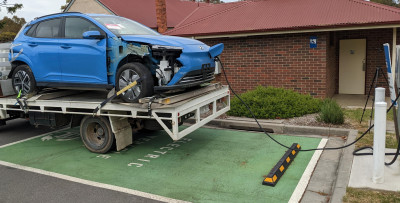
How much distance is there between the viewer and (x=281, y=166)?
5488 millimetres

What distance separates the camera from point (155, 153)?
21.8 feet

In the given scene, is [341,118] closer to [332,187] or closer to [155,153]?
[332,187]

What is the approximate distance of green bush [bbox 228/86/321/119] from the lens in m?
8.76

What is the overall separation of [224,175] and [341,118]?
3796mm

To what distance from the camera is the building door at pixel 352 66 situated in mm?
12359

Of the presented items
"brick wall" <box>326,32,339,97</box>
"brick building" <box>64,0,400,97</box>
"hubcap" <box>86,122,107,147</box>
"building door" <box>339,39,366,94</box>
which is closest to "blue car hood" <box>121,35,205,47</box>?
"hubcap" <box>86,122,107,147</box>

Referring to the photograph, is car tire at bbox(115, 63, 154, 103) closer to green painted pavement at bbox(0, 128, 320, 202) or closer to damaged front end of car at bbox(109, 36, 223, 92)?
damaged front end of car at bbox(109, 36, 223, 92)

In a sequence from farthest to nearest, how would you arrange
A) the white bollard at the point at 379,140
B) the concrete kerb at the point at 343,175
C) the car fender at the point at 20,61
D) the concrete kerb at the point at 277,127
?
the concrete kerb at the point at 277,127
the car fender at the point at 20,61
the white bollard at the point at 379,140
the concrete kerb at the point at 343,175

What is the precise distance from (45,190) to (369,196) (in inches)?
170

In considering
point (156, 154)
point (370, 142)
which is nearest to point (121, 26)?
point (156, 154)

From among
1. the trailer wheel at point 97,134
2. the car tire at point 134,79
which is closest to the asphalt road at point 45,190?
the trailer wheel at point 97,134

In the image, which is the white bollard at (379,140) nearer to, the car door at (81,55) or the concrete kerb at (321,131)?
the concrete kerb at (321,131)

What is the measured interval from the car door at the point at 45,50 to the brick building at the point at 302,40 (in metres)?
5.67

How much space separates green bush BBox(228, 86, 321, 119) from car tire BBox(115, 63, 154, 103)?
369 centimetres
